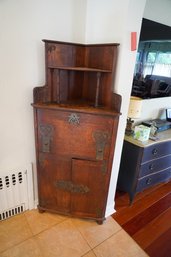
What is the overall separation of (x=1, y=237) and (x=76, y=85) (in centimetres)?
155

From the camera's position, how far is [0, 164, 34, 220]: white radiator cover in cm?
159

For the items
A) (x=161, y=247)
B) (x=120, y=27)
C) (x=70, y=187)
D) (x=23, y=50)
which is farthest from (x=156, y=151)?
(x=23, y=50)

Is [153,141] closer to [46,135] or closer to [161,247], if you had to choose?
[161,247]

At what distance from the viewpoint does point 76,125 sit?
1.37 meters

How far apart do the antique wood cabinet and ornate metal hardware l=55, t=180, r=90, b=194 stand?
603 mm

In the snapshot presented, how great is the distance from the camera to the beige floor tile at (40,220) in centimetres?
167

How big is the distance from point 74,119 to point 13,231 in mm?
1233

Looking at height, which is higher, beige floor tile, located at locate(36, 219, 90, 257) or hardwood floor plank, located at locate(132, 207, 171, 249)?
beige floor tile, located at locate(36, 219, 90, 257)

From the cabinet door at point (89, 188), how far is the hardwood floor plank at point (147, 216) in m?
0.33

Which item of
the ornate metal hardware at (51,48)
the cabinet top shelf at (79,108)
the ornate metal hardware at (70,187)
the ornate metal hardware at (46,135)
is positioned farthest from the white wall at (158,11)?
the ornate metal hardware at (70,187)

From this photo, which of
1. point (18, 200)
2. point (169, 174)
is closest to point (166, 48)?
point (169, 174)

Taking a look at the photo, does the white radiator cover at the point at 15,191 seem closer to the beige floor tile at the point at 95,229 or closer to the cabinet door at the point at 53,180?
the cabinet door at the point at 53,180

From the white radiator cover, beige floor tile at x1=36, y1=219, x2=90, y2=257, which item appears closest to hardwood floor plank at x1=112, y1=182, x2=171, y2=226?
beige floor tile at x1=36, y1=219, x2=90, y2=257

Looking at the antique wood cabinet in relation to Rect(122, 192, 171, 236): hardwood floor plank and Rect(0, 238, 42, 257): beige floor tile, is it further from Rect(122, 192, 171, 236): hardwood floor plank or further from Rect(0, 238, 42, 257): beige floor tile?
Rect(0, 238, 42, 257): beige floor tile
